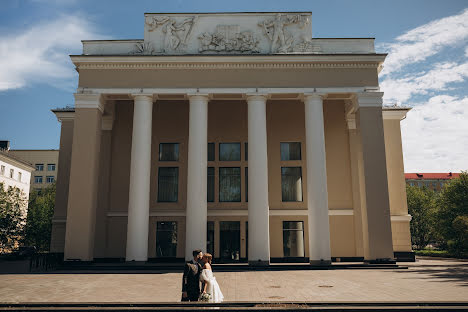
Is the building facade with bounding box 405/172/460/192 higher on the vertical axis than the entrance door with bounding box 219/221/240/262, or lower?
higher

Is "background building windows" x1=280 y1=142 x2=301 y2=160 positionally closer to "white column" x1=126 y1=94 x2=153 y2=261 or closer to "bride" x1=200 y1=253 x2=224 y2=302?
"white column" x1=126 y1=94 x2=153 y2=261

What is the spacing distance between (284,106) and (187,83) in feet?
28.7

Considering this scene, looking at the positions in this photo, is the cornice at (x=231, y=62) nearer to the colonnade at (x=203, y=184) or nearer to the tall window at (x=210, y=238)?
the colonnade at (x=203, y=184)

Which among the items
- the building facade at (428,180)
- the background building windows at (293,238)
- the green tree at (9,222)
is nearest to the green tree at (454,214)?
the background building windows at (293,238)

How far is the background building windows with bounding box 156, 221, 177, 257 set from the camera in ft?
94.8

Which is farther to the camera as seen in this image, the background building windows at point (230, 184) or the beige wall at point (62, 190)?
the beige wall at point (62, 190)

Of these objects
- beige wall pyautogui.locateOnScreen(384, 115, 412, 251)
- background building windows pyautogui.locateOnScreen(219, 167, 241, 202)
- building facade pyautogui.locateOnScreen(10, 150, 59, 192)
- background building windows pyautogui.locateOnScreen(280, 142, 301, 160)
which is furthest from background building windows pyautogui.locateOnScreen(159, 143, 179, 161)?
building facade pyautogui.locateOnScreen(10, 150, 59, 192)

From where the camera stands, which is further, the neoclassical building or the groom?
the neoclassical building

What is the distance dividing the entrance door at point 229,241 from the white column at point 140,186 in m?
6.54

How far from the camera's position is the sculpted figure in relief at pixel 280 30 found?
1057 inches

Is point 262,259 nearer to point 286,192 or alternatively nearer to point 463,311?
point 286,192

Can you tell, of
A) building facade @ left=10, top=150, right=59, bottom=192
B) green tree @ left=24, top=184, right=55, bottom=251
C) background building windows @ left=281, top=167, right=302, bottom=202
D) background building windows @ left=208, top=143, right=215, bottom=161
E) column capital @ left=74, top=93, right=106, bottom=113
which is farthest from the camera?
building facade @ left=10, top=150, right=59, bottom=192

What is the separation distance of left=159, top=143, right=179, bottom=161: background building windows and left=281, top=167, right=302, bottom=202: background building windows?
28.2 ft

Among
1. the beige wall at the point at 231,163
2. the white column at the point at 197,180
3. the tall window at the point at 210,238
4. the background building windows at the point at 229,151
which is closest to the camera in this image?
the white column at the point at 197,180
